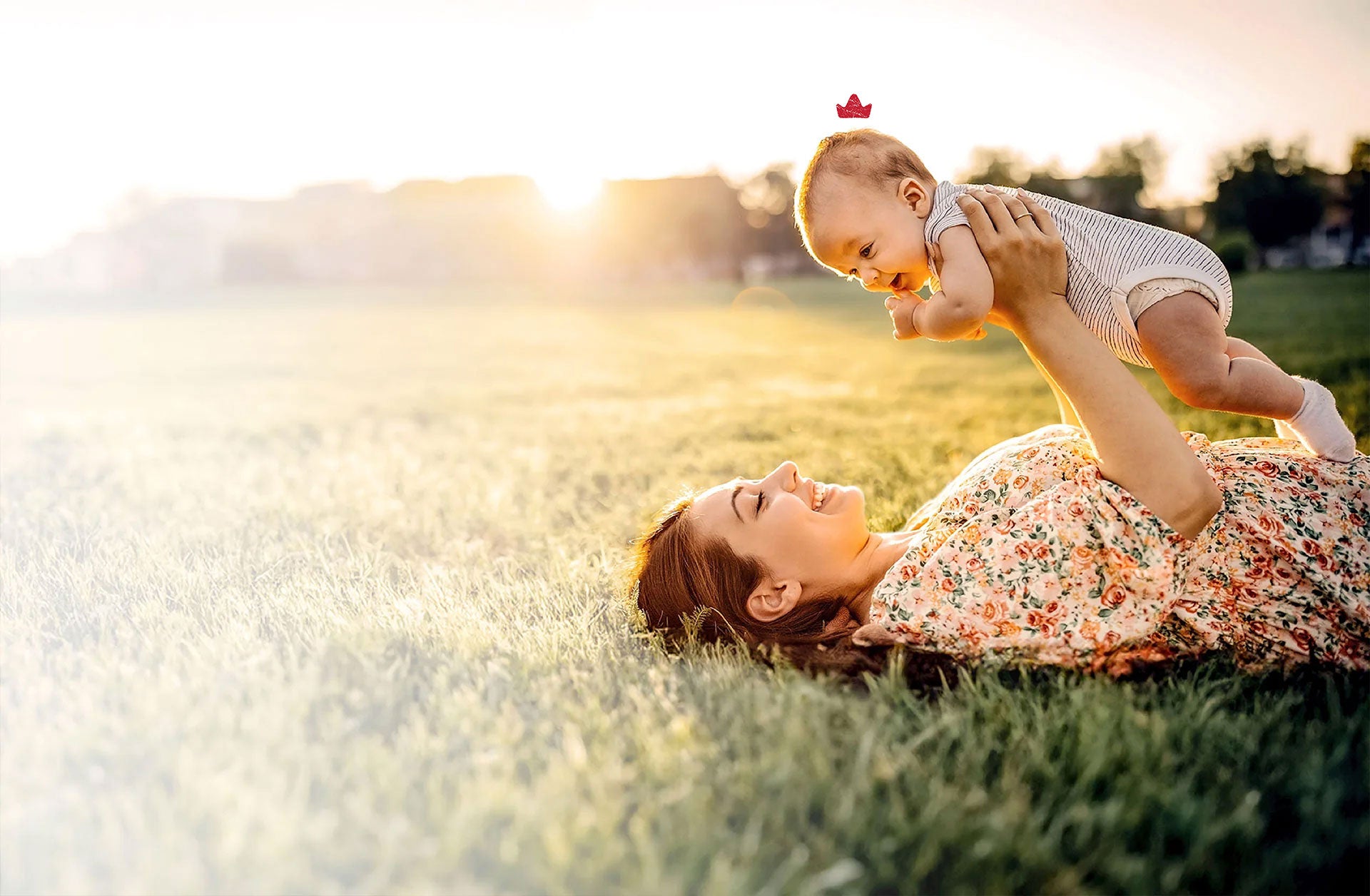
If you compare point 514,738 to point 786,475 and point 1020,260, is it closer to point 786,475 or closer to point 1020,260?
point 786,475

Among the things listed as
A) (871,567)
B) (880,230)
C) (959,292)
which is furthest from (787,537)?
(880,230)

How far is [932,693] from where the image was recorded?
93.5 inches

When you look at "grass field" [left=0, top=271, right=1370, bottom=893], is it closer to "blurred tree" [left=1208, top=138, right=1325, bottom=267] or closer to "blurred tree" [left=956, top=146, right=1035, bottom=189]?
"blurred tree" [left=956, top=146, right=1035, bottom=189]

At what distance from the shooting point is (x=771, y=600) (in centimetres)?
288

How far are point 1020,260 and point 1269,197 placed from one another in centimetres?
5453

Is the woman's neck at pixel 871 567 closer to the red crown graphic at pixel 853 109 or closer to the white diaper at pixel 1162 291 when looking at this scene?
the white diaper at pixel 1162 291

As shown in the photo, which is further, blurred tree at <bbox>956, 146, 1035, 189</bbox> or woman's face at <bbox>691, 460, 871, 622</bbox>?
blurred tree at <bbox>956, 146, 1035, 189</bbox>

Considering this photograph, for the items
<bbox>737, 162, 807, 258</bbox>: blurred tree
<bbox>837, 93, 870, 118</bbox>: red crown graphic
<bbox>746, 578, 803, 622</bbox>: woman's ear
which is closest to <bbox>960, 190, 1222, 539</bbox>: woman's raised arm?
<bbox>837, 93, 870, 118</bbox>: red crown graphic

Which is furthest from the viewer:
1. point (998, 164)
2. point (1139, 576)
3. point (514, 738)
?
point (998, 164)

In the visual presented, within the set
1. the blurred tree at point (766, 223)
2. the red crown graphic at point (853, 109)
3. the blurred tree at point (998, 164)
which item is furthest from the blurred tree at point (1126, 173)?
the red crown graphic at point (853, 109)

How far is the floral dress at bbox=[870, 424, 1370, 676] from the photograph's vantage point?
2486 millimetres

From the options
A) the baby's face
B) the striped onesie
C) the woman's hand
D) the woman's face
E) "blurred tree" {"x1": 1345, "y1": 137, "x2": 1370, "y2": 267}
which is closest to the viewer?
the woman's hand

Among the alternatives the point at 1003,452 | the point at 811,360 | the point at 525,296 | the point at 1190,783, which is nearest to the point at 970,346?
the point at 811,360

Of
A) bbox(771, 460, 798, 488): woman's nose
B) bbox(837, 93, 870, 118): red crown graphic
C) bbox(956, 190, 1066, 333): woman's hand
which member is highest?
bbox(837, 93, 870, 118): red crown graphic
